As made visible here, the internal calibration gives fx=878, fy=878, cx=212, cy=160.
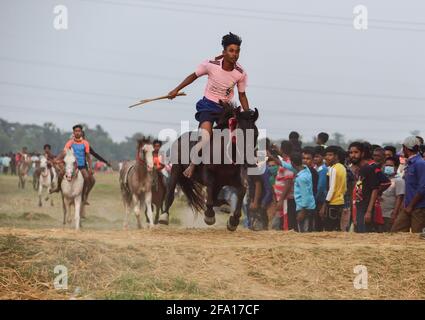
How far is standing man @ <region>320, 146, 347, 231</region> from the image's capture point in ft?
55.8

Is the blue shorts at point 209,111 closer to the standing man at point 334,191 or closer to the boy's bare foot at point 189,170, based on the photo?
the boy's bare foot at point 189,170

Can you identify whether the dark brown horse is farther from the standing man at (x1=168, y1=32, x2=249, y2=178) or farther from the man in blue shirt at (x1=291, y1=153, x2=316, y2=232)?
the man in blue shirt at (x1=291, y1=153, x2=316, y2=232)

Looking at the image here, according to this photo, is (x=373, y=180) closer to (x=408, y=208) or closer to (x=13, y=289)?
(x=408, y=208)

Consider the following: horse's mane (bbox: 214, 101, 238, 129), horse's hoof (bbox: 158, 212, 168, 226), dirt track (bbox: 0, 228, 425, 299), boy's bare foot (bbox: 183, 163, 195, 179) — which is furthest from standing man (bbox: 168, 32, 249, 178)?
dirt track (bbox: 0, 228, 425, 299)

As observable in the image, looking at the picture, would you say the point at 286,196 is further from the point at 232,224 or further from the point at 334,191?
A: the point at 232,224

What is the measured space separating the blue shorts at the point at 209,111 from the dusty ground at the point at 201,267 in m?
2.24

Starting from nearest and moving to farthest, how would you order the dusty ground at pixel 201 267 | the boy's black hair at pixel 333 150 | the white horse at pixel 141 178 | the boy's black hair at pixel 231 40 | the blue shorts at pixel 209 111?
the dusty ground at pixel 201 267, the boy's black hair at pixel 231 40, the blue shorts at pixel 209 111, the boy's black hair at pixel 333 150, the white horse at pixel 141 178

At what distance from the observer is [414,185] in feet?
49.7

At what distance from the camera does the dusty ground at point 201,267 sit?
36.6 ft

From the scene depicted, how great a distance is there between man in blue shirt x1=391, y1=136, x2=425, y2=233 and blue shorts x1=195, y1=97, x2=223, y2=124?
11.0ft

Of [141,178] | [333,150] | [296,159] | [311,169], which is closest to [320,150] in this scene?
[296,159]

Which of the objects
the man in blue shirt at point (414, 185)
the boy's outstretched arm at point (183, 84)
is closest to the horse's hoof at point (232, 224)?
the boy's outstretched arm at point (183, 84)
